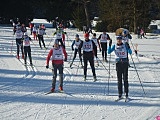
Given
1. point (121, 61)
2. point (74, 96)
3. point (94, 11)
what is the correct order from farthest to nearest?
point (94, 11), point (74, 96), point (121, 61)

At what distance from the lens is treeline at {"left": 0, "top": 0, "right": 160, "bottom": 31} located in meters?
45.3

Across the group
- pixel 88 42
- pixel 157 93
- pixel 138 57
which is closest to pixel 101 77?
pixel 88 42

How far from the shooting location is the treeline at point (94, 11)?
1783 inches

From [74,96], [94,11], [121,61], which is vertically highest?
[94,11]

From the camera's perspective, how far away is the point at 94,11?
199 ft

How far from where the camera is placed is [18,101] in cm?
1130

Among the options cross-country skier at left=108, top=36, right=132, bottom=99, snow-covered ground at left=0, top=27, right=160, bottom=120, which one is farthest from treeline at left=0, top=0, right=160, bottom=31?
cross-country skier at left=108, top=36, right=132, bottom=99

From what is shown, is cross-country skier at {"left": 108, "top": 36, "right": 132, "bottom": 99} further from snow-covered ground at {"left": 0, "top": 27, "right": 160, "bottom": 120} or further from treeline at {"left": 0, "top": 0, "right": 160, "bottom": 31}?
treeline at {"left": 0, "top": 0, "right": 160, "bottom": 31}

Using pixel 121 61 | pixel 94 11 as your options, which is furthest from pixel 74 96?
pixel 94 11

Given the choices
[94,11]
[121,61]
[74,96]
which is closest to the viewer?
[121,61]

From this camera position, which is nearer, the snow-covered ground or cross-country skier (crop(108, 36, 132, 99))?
the snow-covered ground

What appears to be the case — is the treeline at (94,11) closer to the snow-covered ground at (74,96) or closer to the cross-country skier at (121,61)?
the snow-covered ground at (74,96)

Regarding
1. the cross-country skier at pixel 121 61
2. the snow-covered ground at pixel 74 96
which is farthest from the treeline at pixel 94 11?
the cross-country skier at pixel 121 61

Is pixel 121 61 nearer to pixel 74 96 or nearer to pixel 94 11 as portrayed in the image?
pixel 74 96
